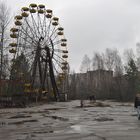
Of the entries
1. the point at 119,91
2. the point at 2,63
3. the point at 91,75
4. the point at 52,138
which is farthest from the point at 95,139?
the point at 91,75

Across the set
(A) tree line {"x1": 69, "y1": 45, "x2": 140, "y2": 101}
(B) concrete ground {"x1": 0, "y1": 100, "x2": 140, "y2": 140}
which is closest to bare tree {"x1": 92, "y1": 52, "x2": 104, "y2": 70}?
(A) tree line {"x1": 69, "y1": 45, "x2": 140, "y2": 101}

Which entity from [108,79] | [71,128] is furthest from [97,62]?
[71,128]

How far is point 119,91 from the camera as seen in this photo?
87375 millimetres

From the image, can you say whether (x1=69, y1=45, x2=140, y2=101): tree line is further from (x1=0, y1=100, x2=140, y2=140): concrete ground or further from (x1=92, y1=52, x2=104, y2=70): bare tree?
(x1=0, y1=100, x2=140, y2=140): concrete ground

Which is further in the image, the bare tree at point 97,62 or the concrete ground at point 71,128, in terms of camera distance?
the bare tree at point 97,62

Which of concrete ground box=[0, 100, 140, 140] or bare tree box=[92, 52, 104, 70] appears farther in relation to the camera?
bare tree box=[92, 52, 104, 70]

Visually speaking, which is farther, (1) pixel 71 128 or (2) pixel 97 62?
(2) pixel 97 62

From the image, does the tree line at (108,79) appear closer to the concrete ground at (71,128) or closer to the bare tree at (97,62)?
the bare tree at (97,62)

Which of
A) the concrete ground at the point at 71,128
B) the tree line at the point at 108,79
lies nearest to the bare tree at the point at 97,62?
the tree line at the point at 108,79

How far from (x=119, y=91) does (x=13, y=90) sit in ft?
140

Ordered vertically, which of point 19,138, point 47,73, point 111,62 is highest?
point 111,62

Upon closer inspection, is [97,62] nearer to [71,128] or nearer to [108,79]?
[108,79]

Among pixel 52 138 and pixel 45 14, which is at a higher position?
pixel 45 14

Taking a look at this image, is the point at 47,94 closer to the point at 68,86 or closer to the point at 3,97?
the point at 3,97
